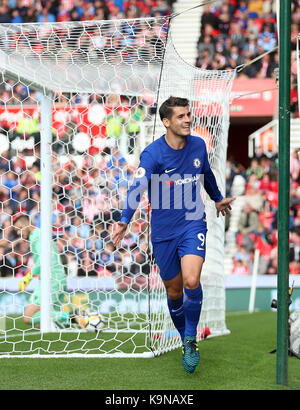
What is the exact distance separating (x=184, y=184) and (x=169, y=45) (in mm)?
1553

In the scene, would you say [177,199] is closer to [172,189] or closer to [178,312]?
[172,189]

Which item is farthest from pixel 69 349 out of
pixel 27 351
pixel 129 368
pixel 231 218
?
pixel 231 218

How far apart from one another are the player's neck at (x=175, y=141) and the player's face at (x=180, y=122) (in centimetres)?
3

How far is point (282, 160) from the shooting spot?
177 inches

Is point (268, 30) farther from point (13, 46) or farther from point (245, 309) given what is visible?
point (13, 46)

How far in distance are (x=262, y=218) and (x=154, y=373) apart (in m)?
9.23

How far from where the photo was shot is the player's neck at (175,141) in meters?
5.43

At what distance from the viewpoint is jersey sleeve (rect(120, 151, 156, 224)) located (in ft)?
16.8

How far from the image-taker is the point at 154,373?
4996mm

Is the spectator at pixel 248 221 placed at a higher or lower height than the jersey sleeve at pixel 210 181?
lower

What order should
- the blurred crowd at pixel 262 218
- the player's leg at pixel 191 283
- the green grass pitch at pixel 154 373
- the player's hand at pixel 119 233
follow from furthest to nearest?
the blurred crowd at pixel 262 218
the player's leg at pixel 191 283
the player's hand at pixel 119 233
the green grass pitch at pixel 154 373

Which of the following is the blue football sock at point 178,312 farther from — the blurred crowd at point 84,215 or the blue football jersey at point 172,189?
the blurred crowd at point 84,215

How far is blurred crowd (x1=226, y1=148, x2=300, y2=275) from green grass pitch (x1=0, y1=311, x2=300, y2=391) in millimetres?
6737

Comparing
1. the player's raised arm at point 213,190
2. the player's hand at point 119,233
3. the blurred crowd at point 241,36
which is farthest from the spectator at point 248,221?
the player's hand at point 119,233
